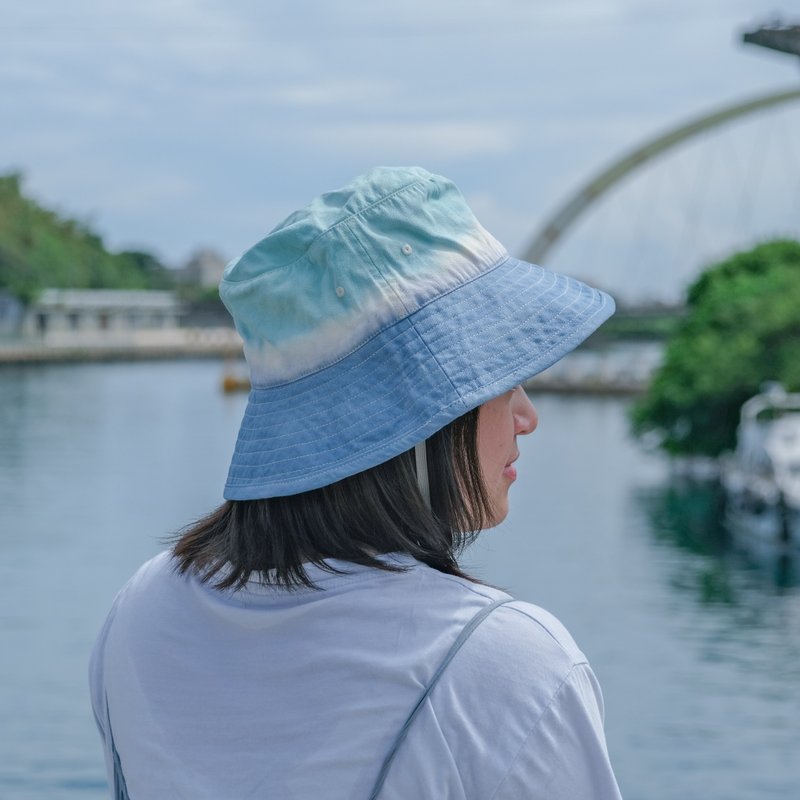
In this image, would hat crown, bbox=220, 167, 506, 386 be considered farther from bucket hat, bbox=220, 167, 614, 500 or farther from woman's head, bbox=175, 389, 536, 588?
woman's head, bbox=175, 389, 536, 588

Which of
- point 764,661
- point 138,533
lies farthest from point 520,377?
point 138,533

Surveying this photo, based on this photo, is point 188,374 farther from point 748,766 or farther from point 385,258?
point 385,258

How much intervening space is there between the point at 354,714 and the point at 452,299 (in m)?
0.36

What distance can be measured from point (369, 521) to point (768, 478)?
2935 cm

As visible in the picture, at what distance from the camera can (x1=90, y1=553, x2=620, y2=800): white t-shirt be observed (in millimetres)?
1183

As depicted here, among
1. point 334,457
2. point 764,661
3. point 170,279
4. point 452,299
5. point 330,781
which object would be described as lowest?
point 170,279

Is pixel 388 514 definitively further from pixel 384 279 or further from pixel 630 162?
pixel 630 162

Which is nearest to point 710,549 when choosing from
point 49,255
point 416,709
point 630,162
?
point 416,709

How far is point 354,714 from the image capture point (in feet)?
4.00

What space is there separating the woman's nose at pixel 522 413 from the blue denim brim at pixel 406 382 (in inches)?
2.1

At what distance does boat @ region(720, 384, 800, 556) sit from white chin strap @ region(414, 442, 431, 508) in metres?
27.6

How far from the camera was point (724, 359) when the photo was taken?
37.0 metres

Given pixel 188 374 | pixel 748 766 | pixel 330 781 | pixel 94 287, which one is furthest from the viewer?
pixel 94 287

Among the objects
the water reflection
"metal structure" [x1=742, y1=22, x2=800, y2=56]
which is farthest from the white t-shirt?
the water reflection
